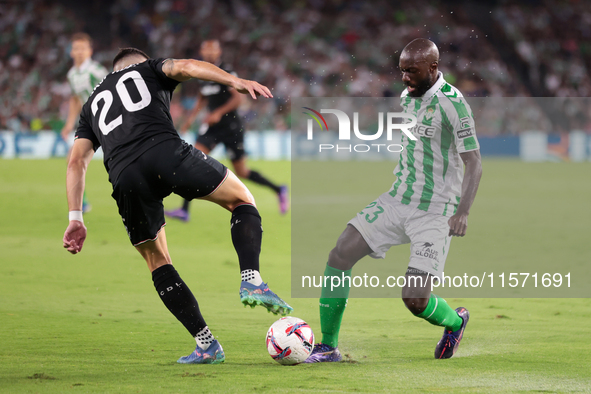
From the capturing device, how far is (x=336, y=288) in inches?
186

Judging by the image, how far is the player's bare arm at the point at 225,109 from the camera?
10492 mm

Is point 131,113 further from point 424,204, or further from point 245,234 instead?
point 424,204

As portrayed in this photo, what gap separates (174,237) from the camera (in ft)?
32.6

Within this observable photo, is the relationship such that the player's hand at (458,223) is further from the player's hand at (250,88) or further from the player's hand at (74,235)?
the player's hand at (74,235)

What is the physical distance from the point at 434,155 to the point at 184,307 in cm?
183

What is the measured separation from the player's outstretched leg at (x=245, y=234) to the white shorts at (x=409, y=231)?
720mm

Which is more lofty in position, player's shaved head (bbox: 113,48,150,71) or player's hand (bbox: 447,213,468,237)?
player's shaved head (bbox: 113,48,150,71)

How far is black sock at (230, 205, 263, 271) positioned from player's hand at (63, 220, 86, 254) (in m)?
0.91

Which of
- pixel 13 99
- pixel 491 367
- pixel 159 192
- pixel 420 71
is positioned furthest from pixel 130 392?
pixel 13 99

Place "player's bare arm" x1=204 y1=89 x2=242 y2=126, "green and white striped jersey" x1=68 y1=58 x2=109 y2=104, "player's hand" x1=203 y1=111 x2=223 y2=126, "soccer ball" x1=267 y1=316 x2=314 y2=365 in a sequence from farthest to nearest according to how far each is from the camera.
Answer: "green and white striped jersey" x1=68 y1=58 x2=109 y2=104 < "player's hand" x1=203 y1=111 x2=223 y2=126 < "player's bare arm" x1=204 y1=89 x2=242 y2=126 < "soccer ball" x1=267 y1=316 x2=314 y2=365

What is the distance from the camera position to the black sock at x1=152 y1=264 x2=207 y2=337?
14.7 ft

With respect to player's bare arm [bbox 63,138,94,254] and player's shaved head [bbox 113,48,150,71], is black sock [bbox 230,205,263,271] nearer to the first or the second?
player's bare arm [bbox 63,138,94,254]

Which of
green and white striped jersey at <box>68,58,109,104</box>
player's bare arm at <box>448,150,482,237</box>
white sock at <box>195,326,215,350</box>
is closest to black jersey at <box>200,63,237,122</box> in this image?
green and white striped jersey at <box>68,58,109,104</box>

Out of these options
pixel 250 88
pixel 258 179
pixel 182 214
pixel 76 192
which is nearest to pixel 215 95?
pixel 258 179
